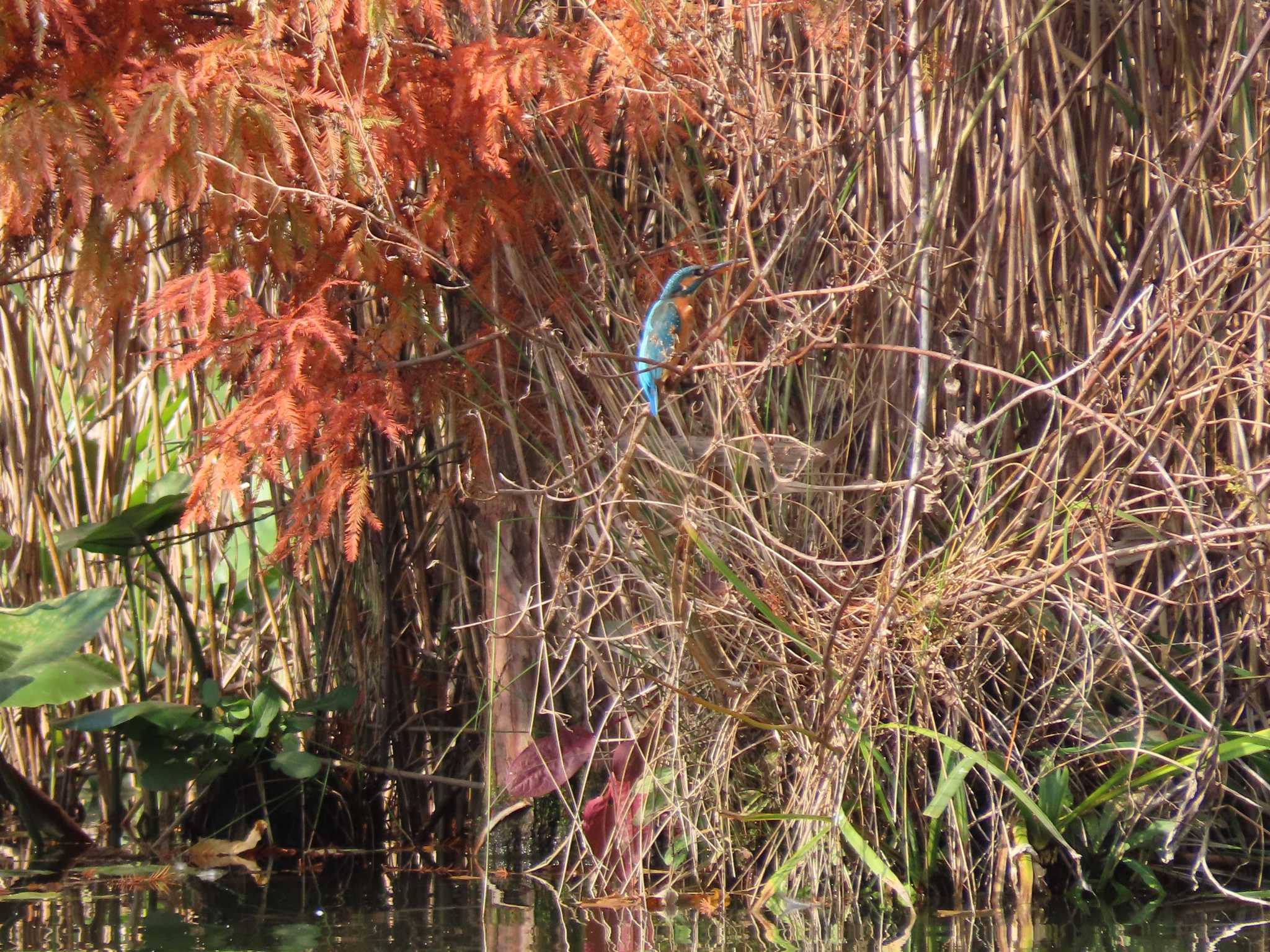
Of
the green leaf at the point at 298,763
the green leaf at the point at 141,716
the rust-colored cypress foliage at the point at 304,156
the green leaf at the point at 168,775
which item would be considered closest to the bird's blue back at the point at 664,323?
the rust-colored cypress foliage at the point at 304,156

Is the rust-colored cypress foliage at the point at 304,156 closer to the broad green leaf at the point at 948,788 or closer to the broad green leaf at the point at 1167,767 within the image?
the broad green leaf at the point at 948,788

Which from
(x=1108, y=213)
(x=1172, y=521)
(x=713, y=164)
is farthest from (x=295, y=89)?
(x=1172, y=521)

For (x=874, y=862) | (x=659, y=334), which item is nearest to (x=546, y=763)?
(x=874, y=862)

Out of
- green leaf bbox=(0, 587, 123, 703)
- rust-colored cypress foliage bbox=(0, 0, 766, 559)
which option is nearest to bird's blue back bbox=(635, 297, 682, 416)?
rust-colored cypress foliage bbox=(0, 0, 766, 559)

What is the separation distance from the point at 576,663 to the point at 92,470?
5.47 feet

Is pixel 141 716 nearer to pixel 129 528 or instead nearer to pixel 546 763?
pixel 129 528

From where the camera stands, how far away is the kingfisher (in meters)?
2.74

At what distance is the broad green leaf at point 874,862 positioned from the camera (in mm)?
2311

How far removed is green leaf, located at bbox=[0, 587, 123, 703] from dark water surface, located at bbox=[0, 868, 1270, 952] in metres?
0.46

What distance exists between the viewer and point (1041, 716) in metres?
2.56

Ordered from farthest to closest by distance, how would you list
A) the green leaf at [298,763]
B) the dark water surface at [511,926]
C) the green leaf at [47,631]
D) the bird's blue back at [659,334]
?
the green leaf at [298,763] < the green leaf at [47,631] < the bird's blue back at [659,334] < the dark water surface at [511,926]

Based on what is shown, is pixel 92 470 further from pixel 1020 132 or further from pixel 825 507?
pixel 1020 132

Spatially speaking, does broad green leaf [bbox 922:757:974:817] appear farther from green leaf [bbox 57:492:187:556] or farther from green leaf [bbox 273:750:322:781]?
green leaf [bbox 57:492:187:556]

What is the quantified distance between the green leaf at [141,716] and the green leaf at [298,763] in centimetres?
23
